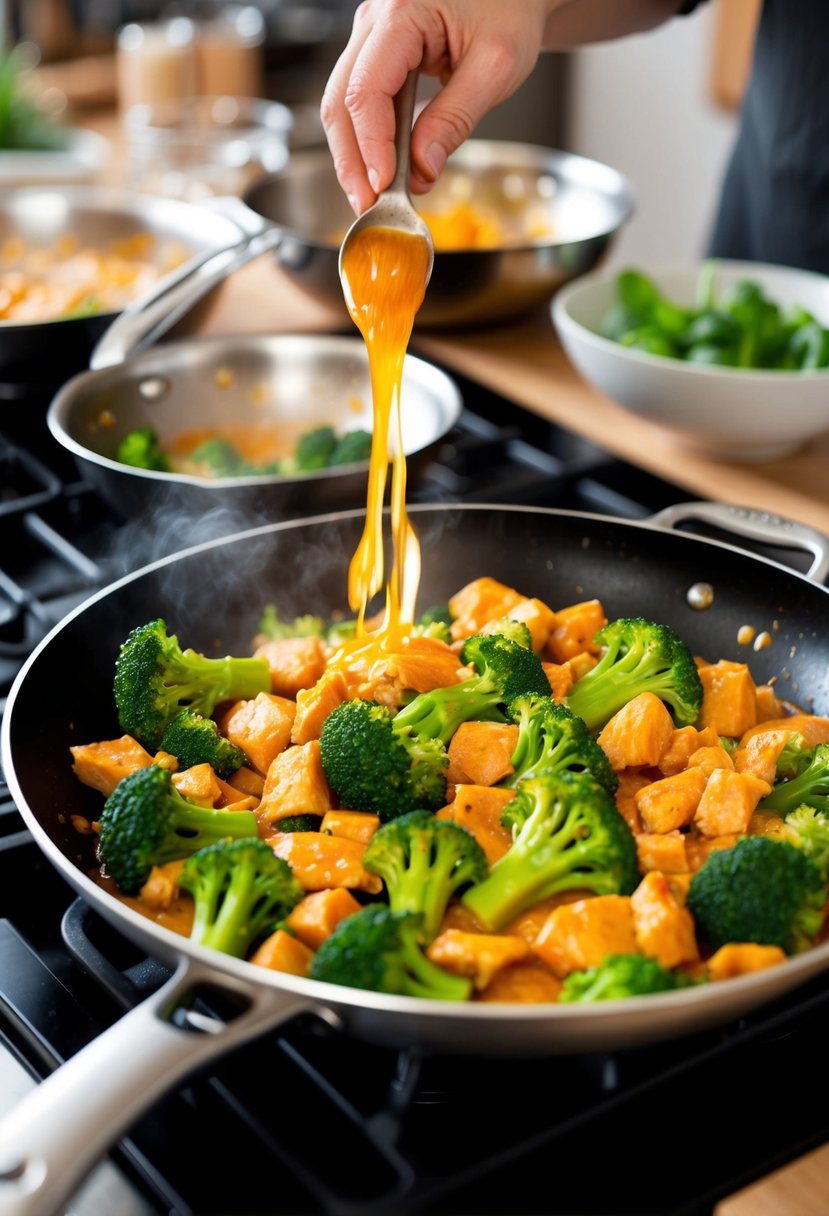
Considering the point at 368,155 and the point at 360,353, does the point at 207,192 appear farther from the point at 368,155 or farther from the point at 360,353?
the point at 368,155

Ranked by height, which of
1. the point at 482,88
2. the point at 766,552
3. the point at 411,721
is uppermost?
the point at 482,88

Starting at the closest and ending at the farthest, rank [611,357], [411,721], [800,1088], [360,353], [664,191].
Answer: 1. [800,1088]
2. [411,721]
3. [611,357]
4. [360,353]
5. [664,191]

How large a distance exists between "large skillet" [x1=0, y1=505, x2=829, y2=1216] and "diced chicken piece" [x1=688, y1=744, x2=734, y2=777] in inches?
9.1

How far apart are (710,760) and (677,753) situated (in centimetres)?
5

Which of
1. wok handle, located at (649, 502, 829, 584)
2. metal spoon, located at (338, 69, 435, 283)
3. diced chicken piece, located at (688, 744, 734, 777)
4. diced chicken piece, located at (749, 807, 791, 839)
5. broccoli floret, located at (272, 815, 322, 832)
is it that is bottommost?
broccoli floret, located at (272, 815, 322, 832)

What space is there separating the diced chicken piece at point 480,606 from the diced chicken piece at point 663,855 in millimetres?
425

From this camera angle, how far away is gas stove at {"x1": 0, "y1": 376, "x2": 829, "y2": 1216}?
938 millimetres

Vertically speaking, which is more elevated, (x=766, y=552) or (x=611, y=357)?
(x=611, y=357)

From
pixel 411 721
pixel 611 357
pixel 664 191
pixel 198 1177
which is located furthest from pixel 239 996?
pixel 664 191

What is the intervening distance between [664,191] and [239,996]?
5.01 metres

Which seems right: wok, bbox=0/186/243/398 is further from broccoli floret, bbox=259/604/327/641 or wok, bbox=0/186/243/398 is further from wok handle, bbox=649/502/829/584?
wok handle, bbox=649/502/829/584

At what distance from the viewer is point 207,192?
3.13m

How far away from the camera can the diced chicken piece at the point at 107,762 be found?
126 cm

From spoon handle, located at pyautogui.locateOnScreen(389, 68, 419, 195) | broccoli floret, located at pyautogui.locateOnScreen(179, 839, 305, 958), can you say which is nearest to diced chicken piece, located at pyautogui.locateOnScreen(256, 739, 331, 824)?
broccoli floret, located at pyautogui.locateOnScreen(179, 839, 305, 958)
